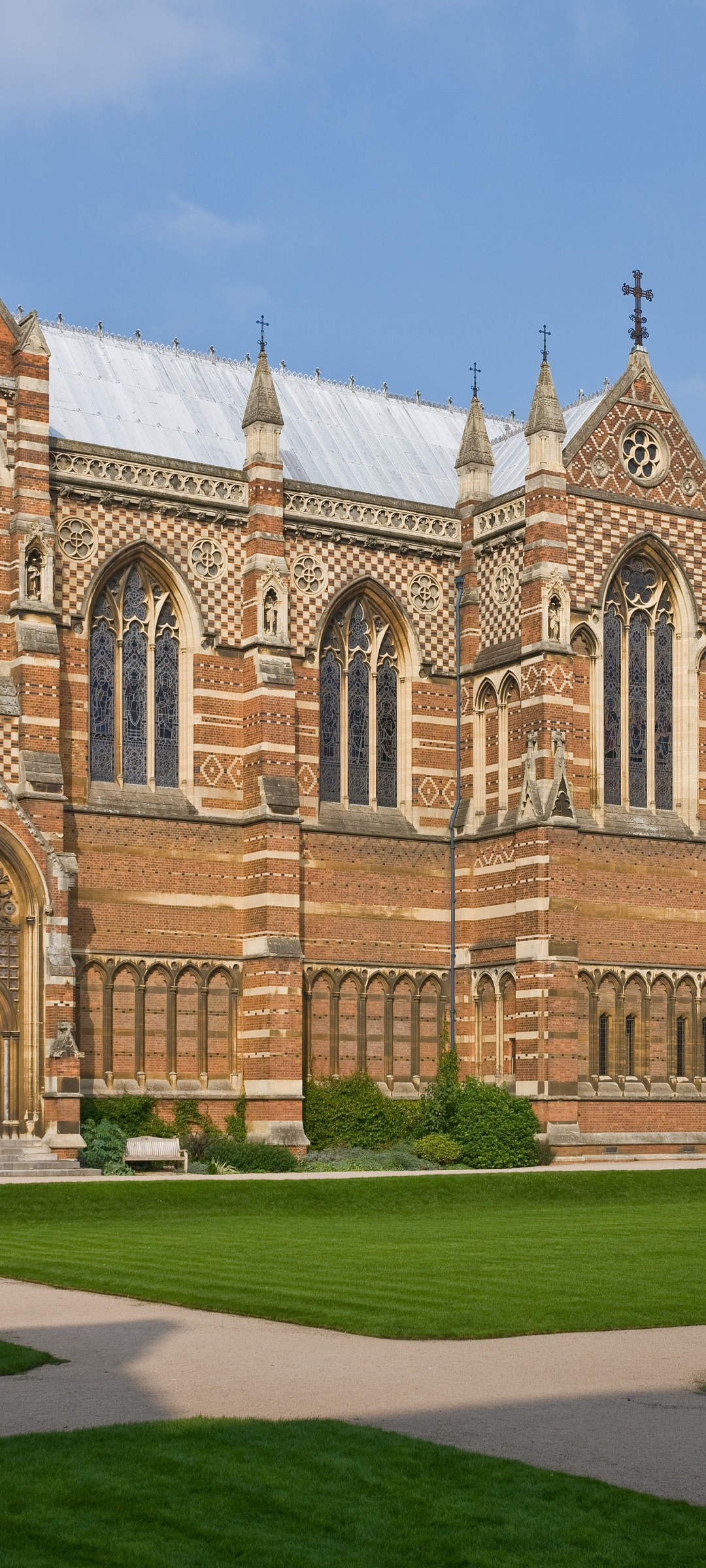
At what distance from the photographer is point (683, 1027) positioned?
158 feet

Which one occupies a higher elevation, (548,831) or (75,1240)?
(548,831)

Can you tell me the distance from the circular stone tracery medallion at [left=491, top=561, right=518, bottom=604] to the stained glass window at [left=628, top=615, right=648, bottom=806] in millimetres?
3150

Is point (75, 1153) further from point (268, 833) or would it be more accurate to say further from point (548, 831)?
point (548, 831)

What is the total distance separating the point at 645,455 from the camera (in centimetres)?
4959

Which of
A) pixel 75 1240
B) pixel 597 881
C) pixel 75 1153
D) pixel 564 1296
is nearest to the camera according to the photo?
pixel 564 1296

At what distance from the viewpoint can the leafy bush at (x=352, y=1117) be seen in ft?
147

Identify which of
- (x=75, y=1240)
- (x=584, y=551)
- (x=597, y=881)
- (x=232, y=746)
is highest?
(x=584, y=551)

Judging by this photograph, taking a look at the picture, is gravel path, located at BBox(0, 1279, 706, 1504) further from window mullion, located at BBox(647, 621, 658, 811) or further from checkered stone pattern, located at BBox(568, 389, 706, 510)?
checkered stone pattern, located at BBox(568, 389, 706, 510)

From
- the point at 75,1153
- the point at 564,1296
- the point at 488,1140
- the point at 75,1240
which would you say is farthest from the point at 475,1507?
the point at 488,1140

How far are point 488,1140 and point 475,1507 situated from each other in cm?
3143

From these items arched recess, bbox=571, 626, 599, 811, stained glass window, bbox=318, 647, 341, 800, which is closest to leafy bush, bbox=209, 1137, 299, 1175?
stained glass window, bbox=318, 647, 341, 800

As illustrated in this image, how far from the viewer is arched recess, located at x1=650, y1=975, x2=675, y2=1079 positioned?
1873 inches

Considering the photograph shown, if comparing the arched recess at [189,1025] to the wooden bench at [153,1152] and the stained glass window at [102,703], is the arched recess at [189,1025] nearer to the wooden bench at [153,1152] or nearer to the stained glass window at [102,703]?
the wooden bench at [153,1152]

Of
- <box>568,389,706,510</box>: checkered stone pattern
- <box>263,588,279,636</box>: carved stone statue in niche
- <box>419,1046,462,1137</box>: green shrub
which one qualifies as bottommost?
<box>419,1046,462,1137</box>: green shrub
